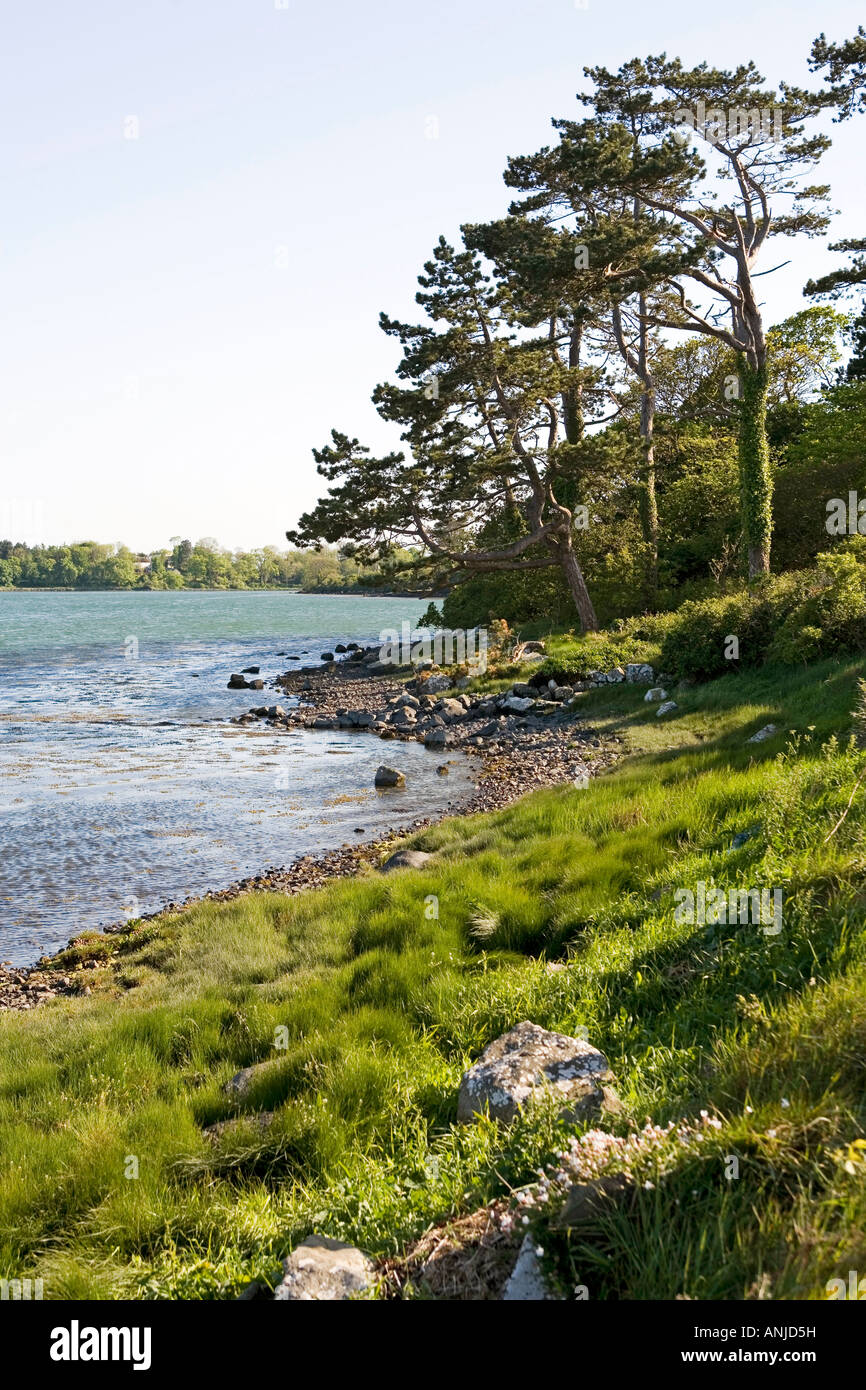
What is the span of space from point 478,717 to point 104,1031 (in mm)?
19914

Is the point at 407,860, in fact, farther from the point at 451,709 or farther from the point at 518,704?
the point at 451,709

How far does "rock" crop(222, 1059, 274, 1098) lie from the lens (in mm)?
6336

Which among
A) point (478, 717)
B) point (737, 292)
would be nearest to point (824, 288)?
point (737, 292)

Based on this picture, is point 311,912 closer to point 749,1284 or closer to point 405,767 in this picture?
point 749,1284

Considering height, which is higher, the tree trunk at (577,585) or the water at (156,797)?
the tree trunk at (577,585)

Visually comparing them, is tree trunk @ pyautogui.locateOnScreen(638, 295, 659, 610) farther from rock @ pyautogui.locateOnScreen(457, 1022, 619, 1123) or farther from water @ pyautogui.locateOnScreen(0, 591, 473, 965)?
rock @ pyautogui.locateOnScreen(457, 1022, 619, 1123)

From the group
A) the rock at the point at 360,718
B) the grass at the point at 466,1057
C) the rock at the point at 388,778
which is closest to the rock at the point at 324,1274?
the grass at the point at 466,1057

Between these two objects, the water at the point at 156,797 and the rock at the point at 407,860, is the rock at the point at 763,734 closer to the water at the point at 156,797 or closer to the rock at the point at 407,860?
the rock at the point at 407,860

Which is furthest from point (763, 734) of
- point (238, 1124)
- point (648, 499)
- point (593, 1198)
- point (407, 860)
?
point (648, 499)

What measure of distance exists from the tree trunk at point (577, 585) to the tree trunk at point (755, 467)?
614 cm

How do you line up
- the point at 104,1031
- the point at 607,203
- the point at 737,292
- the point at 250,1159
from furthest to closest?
1. the point at 607,203
2. the point at 737,292
3. the point at 104,1031
4. the point at 250,1159

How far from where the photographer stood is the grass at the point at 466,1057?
349 cm

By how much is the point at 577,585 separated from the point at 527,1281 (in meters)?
31.8
